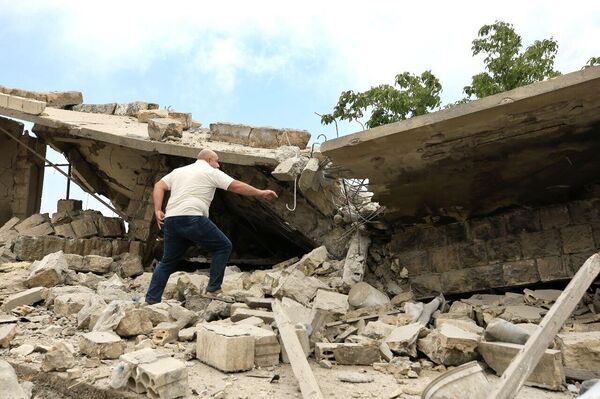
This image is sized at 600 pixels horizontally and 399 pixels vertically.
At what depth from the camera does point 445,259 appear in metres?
5.69

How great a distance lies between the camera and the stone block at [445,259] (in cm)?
564

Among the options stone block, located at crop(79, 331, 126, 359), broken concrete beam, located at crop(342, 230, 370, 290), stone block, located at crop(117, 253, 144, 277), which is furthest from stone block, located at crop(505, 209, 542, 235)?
stone block, located at crop(117, 253, 144, 277)

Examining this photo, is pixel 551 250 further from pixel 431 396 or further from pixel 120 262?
pixel 120 262

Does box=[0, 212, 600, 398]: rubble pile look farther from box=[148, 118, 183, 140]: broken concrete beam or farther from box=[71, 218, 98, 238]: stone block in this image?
box=[71, 218, 98, 238]: stone block

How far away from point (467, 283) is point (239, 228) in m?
5.18

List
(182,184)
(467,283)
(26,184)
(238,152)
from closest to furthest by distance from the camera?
1. (182,184)
2. (467,283)
3. (238,152)
4. (26,184)

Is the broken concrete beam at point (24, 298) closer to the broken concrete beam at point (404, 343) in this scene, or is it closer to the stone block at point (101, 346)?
the stone block at point (101, 346)

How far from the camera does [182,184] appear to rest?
189 inches

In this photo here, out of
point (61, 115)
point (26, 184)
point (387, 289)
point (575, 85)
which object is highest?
point (61, 115)

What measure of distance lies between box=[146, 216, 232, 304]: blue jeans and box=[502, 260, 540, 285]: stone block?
9.92ft

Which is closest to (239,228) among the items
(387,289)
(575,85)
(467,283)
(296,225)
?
(296,225)

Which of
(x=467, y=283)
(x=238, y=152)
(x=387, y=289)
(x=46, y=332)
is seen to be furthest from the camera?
(x=238, y=152)

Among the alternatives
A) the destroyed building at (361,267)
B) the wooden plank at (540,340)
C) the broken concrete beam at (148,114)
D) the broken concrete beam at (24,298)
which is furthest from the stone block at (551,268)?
the broken concrete beam at (148,114)

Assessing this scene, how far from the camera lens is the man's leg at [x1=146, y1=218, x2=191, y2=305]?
465 cm
